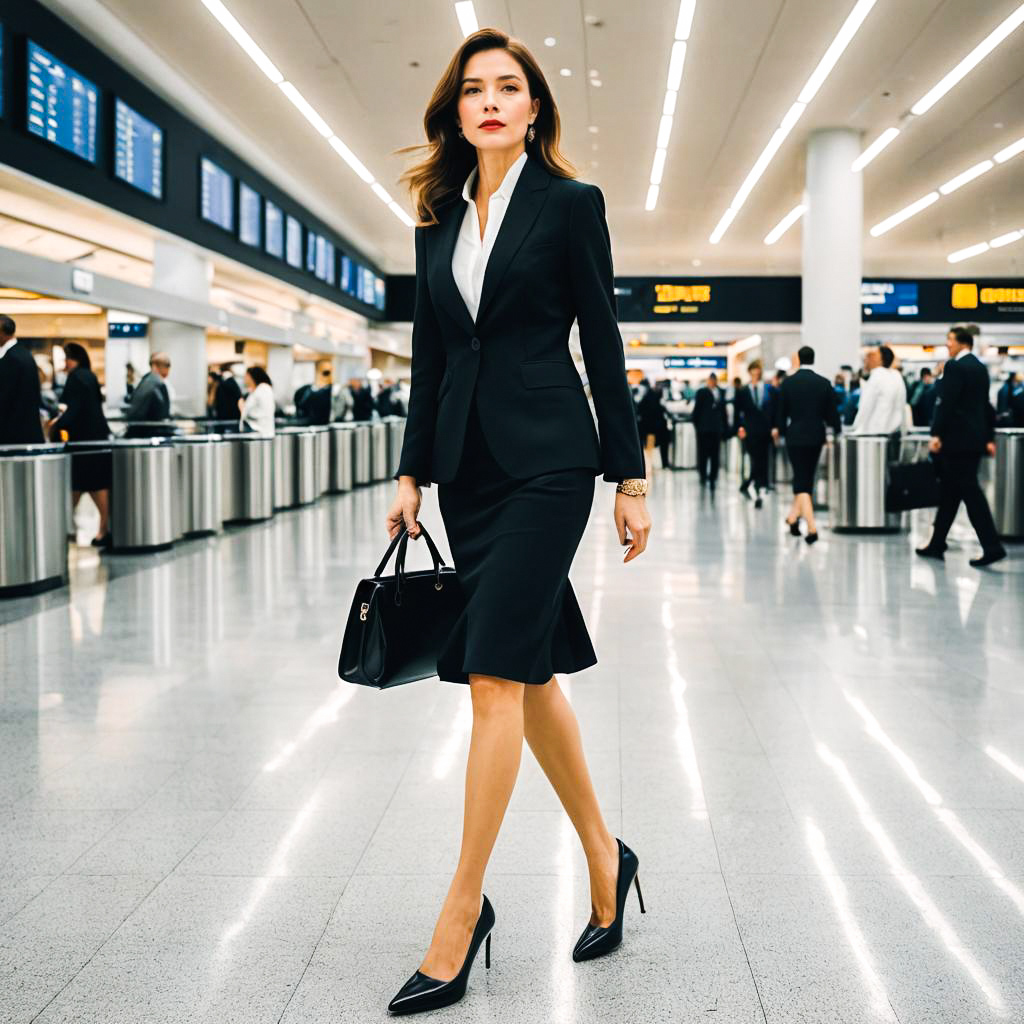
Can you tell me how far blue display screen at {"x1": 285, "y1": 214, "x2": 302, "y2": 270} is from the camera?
56.0ft

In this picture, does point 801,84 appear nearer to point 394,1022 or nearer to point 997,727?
point 997,727

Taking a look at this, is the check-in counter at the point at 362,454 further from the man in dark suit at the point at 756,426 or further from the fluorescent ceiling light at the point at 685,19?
the fluorescent ceiling light at the point at 685,19

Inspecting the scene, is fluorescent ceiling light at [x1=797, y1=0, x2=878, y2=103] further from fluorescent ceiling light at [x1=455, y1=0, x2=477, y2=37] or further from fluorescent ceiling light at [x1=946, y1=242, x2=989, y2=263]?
fluorescent ceiling light at [x1=946, y1=242, x2=989, y2=263]

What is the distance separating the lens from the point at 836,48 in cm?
1070

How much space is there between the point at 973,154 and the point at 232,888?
15.2m

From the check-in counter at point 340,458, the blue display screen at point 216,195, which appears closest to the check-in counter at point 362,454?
the check-in counter at point 340,458

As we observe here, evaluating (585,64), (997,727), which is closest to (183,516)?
(585,64)

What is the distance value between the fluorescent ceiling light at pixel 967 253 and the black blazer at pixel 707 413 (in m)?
8.62

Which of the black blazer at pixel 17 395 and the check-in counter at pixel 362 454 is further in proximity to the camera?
the check-in counter at pixel 362 454

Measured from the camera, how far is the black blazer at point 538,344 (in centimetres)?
196

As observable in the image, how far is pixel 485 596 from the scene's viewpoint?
191 cm

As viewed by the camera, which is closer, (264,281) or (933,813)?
(933,813)

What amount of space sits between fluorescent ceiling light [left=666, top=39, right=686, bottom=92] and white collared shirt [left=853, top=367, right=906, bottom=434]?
3.48 m

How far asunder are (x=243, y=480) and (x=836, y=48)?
22.5 feet
